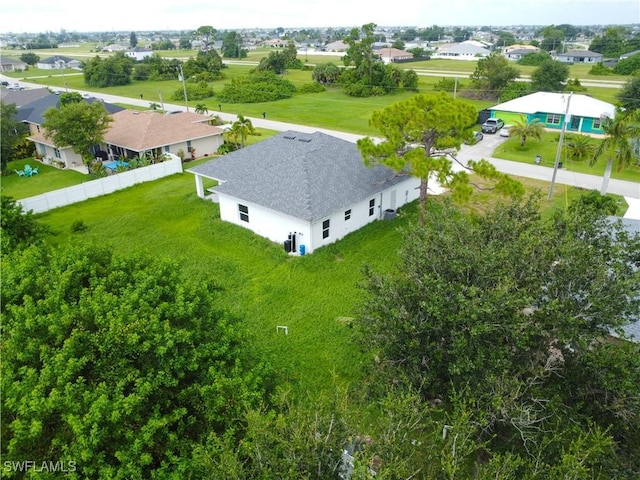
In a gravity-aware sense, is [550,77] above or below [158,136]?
above

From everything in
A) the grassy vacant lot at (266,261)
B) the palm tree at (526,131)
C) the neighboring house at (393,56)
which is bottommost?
the grassy vacant lot at (266,261)

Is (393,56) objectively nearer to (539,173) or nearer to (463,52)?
(463,52)

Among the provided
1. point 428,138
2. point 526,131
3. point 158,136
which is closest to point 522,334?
point 428,138

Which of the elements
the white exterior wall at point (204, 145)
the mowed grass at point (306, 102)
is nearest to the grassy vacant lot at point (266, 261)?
the white exterior wall at point (204, 145)

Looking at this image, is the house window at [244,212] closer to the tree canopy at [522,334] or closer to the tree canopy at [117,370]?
the tree canopy at [117,370]

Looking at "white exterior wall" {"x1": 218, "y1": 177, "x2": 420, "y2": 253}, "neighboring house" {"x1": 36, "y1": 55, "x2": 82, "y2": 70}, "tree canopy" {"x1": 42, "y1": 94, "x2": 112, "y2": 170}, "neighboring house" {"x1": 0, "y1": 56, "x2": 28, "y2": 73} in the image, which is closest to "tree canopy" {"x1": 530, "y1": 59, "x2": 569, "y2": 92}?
"white exterior wall" {"x1": 218, "y1": 177, "x2": 420, "y2": 253}

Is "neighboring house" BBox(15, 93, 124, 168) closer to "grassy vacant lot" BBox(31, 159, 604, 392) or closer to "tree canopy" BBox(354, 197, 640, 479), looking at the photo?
"grassy vacant lot" BBox(31, 159, 604, 392)
